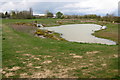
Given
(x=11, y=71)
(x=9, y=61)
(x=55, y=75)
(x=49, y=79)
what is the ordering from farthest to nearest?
(x=9, y=61), (x=11, y=71), (x=55, y=75), (x=49, y=79)

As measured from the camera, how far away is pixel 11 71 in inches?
352

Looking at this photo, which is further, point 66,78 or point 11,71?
point 11,71

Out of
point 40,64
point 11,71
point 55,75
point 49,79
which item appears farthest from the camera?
point 40,64

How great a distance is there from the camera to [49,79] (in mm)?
7645

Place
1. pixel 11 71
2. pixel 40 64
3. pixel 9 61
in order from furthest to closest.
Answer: pixel 9 61
pixel 40 64
pixel 11 71

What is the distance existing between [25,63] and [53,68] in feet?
8.55

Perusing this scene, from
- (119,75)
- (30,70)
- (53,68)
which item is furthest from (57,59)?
(119,75)

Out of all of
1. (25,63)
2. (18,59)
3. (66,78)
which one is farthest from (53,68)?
(18,59)

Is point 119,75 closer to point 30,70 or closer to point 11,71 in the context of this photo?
point 30,70

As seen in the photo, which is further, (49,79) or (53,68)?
(53,68)

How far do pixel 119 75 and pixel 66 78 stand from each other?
10.6 feet

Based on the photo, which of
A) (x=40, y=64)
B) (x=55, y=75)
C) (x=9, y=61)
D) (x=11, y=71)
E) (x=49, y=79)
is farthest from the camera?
(x=9, y=61)

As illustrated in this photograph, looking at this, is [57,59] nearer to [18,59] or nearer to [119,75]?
[18,59]

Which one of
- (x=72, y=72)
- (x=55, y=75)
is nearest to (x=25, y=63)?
(x=55, y=75)
